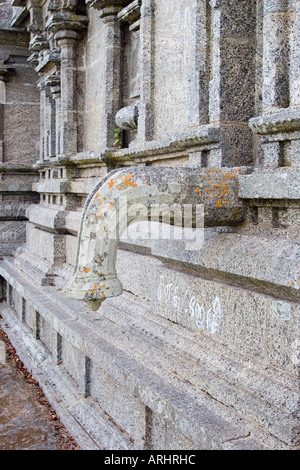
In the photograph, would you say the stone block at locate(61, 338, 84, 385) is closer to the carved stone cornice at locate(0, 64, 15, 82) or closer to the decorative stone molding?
the decorative stone molding

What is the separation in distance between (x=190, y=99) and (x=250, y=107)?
15.8 inches

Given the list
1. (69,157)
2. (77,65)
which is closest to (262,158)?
(69,157)

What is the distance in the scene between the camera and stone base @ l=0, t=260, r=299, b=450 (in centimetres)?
230

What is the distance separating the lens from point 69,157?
5.71m

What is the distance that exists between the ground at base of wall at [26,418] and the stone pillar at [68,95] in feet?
8.06

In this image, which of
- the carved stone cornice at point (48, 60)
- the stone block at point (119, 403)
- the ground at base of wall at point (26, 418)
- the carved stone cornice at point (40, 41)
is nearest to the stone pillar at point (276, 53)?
the stone block at point (119, 403)

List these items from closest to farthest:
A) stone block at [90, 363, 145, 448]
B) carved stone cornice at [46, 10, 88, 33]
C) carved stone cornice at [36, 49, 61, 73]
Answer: stone block at [90, 363, 145, 448], carved stone cornice at [46, 10, 88, 33], carved stone cornice at [36, 49, 61, 73]

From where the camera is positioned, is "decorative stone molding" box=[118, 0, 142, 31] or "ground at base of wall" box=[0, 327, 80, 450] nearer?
"ground at base of wall" box=[0, 327, 80, 450]

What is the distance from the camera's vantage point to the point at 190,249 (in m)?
3.04

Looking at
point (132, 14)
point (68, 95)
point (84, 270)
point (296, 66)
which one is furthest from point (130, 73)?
point (84, 270)

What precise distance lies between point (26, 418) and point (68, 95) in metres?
3.38

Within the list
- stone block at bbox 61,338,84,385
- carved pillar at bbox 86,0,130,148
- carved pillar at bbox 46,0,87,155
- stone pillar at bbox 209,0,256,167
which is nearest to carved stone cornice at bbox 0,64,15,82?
carved pillar at bbox 46,0,87,155

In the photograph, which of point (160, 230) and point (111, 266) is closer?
point (111, 266)

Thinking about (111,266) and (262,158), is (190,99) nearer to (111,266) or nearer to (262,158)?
(262,158)
